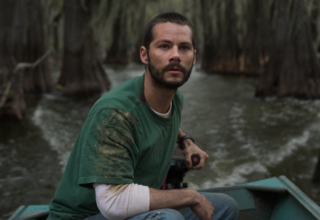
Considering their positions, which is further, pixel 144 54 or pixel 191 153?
pixel 191 153

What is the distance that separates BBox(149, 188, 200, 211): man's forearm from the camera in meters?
1.69

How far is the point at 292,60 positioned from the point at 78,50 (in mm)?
7114

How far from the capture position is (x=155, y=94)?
1.90m

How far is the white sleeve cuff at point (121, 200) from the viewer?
160cm

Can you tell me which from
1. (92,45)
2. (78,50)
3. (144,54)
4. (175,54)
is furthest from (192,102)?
(175,54)

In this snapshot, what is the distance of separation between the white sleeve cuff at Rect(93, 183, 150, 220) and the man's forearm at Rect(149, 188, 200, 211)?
3 centimetres

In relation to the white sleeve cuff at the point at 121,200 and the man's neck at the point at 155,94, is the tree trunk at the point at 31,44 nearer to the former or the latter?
the man's neck at the point at 155,94

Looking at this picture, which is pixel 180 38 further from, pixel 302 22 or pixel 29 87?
pixel 29 87

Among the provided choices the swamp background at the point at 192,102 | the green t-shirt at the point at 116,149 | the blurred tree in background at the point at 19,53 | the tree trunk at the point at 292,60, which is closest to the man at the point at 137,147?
the green t-shirt at the point at 116,149

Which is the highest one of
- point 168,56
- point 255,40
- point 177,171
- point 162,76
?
point 168,56

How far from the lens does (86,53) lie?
40.4 ft

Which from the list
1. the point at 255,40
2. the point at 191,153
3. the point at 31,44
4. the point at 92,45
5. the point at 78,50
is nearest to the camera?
the point at 191,153

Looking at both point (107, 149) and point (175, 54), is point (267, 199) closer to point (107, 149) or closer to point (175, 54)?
point (175, 54)

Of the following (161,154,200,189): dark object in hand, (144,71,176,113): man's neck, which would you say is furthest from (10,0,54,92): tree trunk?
(144,71,176,113): man's neck
